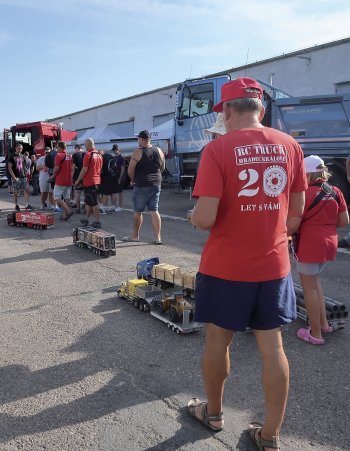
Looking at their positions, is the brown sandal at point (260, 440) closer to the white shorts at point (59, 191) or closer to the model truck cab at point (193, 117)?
the white shorts at point (59, 191)

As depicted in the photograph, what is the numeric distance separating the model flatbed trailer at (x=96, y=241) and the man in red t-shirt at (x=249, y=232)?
188 inches

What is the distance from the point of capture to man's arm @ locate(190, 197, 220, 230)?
2297 millimetres

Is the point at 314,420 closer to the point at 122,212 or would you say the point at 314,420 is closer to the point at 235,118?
the point at 235,118

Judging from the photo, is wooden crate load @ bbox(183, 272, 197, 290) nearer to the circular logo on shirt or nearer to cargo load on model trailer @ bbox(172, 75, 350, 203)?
the circular logo on shirt

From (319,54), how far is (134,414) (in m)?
21.2

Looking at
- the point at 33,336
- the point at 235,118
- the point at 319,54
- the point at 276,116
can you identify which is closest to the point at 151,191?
the point at 33,336

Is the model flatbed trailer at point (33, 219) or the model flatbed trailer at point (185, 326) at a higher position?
the model flatbed trailer at point (33, 219)

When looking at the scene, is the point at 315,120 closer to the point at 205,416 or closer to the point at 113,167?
the point at 113,167

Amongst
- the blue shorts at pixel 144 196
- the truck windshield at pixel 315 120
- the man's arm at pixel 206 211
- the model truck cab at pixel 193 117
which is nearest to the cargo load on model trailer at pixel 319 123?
the truck windshield at pixel 315 120

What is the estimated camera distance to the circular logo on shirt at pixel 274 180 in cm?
233

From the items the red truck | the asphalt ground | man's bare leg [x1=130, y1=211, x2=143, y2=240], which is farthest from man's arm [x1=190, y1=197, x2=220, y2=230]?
the red truck

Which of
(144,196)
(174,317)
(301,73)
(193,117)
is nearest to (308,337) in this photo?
(174,317)

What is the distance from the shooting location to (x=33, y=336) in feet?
13.9

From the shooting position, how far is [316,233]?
12.8 feet
